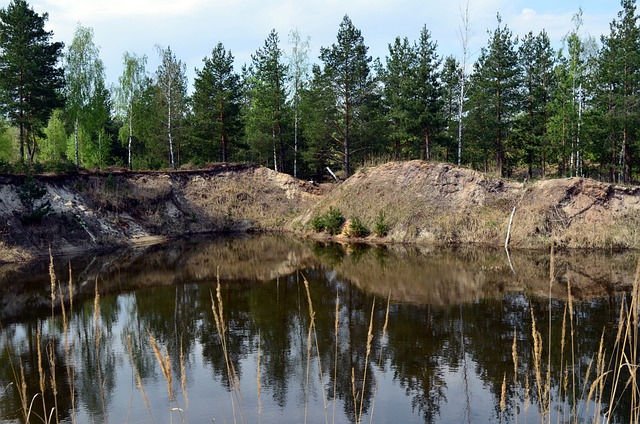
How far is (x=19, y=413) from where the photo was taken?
1073 cm

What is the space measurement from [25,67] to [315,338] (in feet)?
124

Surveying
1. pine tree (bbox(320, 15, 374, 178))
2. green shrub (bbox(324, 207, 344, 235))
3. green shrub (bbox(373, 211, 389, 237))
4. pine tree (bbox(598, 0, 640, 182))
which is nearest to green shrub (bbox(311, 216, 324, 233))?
green shrub (bbox(324, 207, 344, 235))

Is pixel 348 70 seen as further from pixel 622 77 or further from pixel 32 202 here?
pixel 32 202

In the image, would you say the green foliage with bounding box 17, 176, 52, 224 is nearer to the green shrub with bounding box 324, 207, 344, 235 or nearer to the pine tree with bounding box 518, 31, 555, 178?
the green shrub with bounding box 324, 207, 344, 235

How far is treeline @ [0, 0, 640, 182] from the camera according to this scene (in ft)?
132

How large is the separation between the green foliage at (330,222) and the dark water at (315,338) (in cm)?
957

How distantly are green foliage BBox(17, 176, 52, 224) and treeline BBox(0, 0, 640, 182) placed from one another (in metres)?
5.10

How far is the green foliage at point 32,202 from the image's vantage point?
3356cm

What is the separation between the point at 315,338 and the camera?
11.4m

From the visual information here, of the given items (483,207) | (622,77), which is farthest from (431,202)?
(622,77)

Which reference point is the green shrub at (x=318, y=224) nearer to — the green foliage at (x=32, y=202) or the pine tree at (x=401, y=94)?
the pine tree at (x=401, y=94)

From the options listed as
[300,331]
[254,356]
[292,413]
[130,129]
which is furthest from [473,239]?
[130,129]

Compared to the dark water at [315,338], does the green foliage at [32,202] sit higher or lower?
higher

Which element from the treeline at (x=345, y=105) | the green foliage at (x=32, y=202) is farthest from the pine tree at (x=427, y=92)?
the green foliage at (x=32, y=202)
